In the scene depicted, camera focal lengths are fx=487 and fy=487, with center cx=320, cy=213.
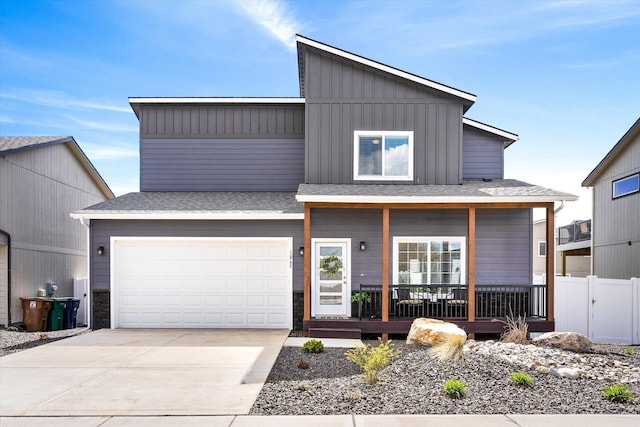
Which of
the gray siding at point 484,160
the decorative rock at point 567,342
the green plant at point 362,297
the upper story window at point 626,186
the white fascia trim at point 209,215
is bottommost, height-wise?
the decorative rock at point 567,342

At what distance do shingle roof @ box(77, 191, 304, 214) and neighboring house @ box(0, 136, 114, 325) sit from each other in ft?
9.95

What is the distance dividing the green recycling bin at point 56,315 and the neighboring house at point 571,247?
15.4 metres

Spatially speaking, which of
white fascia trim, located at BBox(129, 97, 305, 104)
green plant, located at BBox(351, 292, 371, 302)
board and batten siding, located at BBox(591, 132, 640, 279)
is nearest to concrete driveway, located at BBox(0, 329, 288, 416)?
green plant, located at BBox(351, 292, 371, 302)

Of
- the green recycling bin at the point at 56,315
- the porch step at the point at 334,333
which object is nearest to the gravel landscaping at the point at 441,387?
the porch step at the point at 334,333

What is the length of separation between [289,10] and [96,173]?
9.70m

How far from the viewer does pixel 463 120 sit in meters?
12.9

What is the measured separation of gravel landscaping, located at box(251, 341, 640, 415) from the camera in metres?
5.57

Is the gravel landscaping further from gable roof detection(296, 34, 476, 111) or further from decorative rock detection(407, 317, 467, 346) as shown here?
gable roof detection(296, 34, 476, 111)

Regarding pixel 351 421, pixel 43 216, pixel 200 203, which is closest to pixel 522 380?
pixel 351 421

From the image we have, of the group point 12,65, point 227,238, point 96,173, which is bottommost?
point 227,238

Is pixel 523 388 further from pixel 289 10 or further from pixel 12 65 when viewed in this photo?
pixel 12 65

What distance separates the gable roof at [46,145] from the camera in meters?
13.5

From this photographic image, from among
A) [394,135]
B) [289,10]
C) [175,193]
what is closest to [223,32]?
[289,10]

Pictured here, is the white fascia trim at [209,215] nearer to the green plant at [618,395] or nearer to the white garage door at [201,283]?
the white garage door at [201,283]
